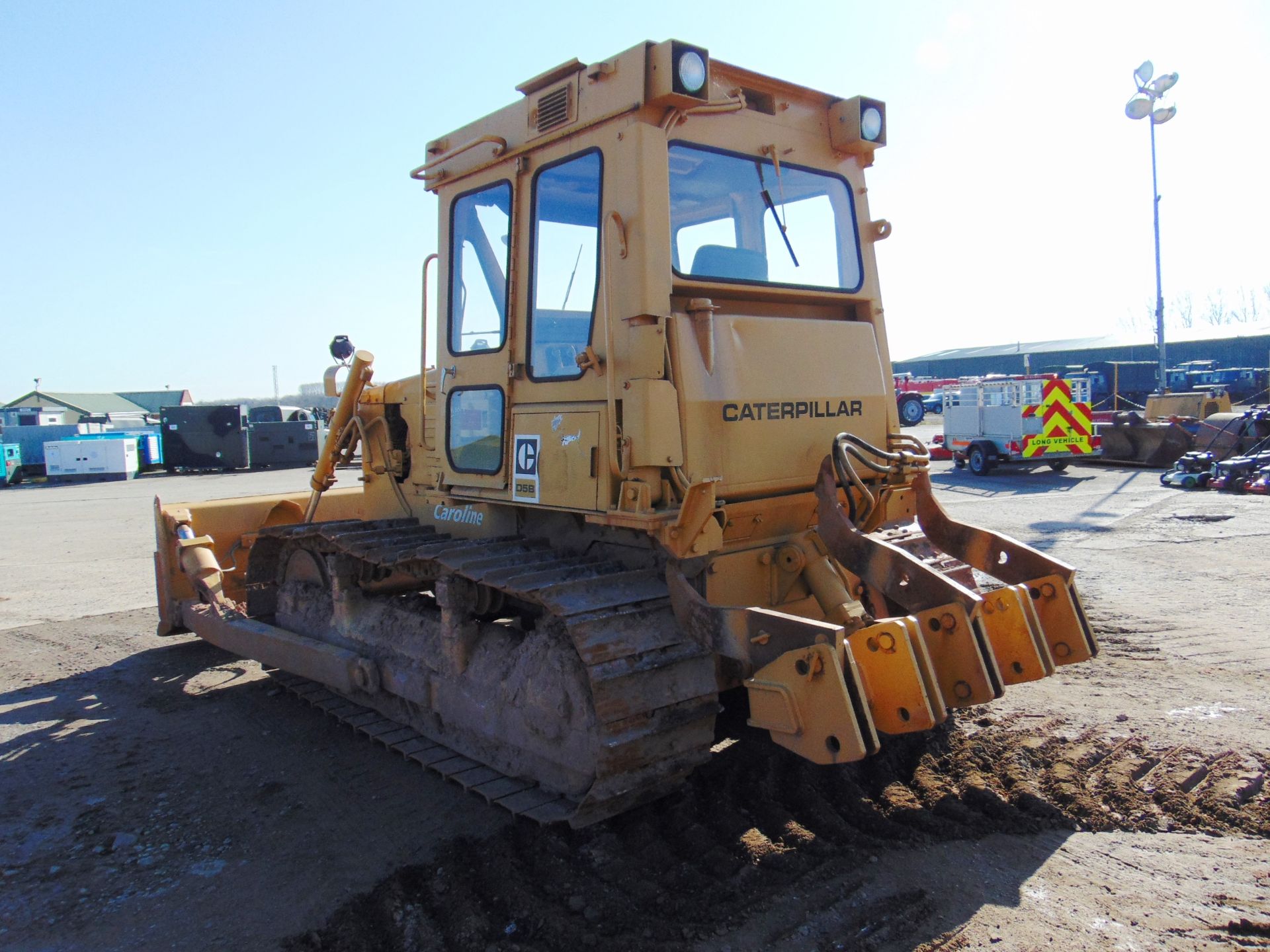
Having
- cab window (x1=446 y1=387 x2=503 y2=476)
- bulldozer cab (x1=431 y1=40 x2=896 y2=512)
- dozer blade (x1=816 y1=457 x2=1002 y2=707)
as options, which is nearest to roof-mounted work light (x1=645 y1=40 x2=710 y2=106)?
bulldozer cab (x1=431 y1=40 x2=896 y2=512)

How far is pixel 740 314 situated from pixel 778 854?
92.4 inches

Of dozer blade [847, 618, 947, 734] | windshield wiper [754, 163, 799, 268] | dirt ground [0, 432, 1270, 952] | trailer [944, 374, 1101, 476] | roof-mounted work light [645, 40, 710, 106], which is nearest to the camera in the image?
dirt ground [0, 432, 1270, 952]

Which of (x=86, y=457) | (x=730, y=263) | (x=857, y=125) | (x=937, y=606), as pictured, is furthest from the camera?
(x=86, y=457)

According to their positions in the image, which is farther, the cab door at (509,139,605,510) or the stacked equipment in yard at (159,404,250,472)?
the stacked equipment in yard at (159,404,250,472)

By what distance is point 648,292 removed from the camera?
3.88 m

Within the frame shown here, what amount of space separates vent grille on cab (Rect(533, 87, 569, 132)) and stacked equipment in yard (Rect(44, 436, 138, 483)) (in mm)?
26002

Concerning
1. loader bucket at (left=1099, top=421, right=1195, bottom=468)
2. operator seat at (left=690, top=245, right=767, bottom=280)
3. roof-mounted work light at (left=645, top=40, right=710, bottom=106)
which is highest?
roof-mounted work light at (left=645, top=40, right=710, bottom=106)

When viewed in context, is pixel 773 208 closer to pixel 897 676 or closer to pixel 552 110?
pixel 552 110

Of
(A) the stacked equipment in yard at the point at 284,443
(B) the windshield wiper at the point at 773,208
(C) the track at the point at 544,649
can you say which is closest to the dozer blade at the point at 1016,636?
(C) the track at the point at 544,649

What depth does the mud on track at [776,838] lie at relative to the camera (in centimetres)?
329

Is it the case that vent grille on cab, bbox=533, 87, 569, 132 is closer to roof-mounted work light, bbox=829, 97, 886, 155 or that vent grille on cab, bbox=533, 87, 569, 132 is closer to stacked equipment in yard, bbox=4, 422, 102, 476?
roof-mounted work light, bbox=829, 97, 886, 155

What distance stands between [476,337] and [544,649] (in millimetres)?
1710

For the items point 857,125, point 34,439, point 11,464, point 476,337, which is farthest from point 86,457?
point 857,125

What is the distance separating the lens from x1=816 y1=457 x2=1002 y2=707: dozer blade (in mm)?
3586
